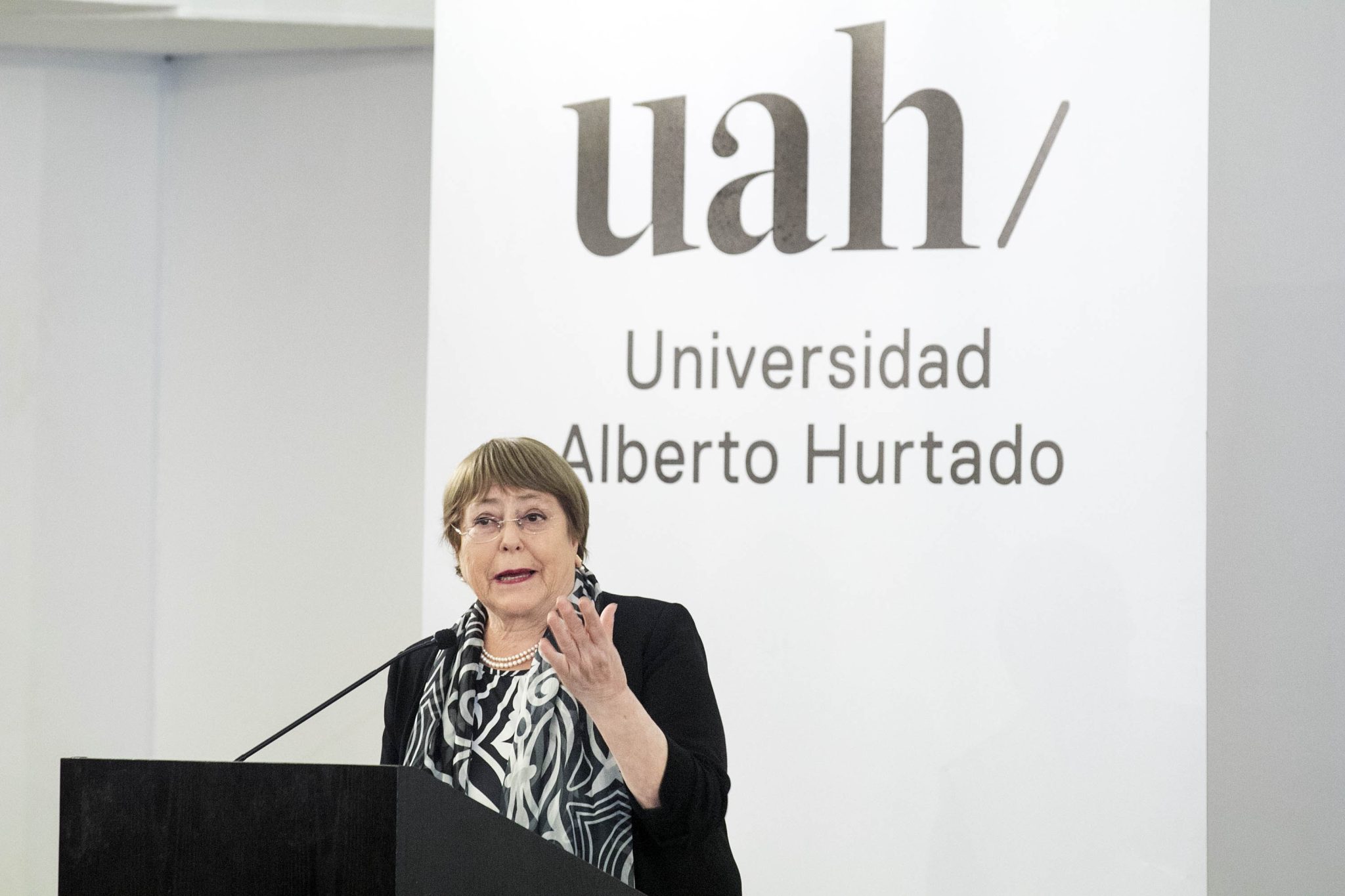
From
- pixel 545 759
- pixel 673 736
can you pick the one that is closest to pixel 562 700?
pixel 545 759

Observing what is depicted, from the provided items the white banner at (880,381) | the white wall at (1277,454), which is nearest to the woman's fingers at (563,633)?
the white banner at (880,381)

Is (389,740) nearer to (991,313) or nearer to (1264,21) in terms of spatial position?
(991,313)

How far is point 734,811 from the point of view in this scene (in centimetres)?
269

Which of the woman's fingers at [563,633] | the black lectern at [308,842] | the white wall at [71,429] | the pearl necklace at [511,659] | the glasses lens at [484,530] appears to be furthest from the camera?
the white wall at [71,429]

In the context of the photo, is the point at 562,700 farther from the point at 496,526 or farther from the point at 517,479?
the point at 517,479

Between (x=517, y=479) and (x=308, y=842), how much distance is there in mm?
1252

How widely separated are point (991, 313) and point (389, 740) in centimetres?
142

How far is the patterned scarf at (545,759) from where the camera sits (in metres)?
2.22

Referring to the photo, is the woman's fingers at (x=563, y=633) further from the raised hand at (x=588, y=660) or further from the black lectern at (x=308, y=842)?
the black lectern at (x=308, y=842)

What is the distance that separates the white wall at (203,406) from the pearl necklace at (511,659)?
4.49 feet

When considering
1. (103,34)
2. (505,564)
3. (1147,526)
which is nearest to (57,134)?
(103,34)

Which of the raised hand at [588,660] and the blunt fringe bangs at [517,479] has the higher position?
the blunt fringe bangs at [517,479]

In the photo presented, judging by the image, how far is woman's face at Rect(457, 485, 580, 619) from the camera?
254 centimetres

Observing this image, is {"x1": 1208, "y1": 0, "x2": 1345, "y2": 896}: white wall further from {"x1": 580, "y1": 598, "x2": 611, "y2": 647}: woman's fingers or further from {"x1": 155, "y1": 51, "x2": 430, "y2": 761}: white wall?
{"x1": 155, "y1": 51, "x2": 430, "y2": 761}: white wall
